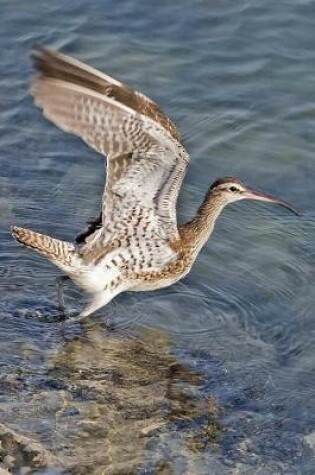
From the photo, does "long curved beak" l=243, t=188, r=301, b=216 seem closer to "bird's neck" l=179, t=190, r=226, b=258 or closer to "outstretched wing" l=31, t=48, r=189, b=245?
"bird's neck" l=179, t=190, r=226, b=258

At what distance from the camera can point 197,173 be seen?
11297mm

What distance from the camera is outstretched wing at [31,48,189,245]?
805 cm

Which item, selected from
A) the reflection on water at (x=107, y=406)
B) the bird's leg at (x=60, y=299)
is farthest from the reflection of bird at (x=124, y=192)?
the reflection on water at (x=107, y=406)

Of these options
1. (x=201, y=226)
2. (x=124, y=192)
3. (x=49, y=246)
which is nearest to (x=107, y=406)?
(x=49, y=246)

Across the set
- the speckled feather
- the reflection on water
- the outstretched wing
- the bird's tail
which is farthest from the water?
the outstretched wing

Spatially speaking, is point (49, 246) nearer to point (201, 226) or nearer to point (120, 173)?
point (120, 173)

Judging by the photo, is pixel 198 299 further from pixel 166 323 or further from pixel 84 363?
pixel 84 363

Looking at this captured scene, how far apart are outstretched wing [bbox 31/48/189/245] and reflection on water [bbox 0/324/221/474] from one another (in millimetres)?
1193

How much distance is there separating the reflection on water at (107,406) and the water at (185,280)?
0.05 ft

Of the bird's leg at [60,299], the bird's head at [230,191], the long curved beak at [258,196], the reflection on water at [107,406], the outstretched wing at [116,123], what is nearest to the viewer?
the reflection on water at [107,406]

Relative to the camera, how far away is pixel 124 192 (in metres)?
8.90

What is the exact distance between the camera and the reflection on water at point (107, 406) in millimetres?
7168

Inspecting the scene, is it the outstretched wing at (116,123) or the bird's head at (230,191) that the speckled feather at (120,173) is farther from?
the bird's head at (230,191)

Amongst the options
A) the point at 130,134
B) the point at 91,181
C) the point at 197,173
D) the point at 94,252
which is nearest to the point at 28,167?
the point at 91,181
